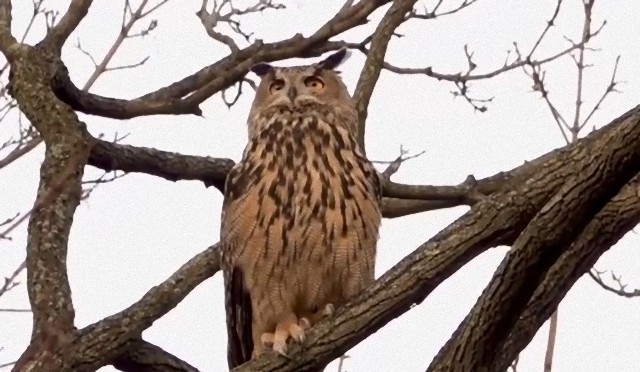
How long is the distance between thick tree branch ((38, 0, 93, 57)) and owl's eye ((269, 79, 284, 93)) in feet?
2.62

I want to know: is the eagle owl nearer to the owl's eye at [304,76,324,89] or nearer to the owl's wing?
the owl's wing

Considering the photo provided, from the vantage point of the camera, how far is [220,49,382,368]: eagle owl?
396 cm

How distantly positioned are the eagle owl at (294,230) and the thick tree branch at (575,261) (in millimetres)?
790

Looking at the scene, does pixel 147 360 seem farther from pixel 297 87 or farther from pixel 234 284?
pixel 297 87

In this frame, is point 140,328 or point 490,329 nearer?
point 490,329

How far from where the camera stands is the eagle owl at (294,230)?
13.0 feet

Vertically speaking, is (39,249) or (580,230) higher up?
(39,249)

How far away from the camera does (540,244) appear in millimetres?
2787

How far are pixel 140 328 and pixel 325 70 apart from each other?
60.1 inches

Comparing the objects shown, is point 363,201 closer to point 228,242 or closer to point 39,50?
point 228,242

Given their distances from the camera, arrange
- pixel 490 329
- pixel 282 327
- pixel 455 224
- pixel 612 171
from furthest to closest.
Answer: pixel 282 327
pixel 455 224
pixel 490 329
pixel 612 171

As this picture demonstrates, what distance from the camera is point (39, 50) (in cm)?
399

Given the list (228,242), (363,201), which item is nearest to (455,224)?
(363,201)

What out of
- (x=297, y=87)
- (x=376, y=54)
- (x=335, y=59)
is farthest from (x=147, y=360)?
(x=376, y=54)
